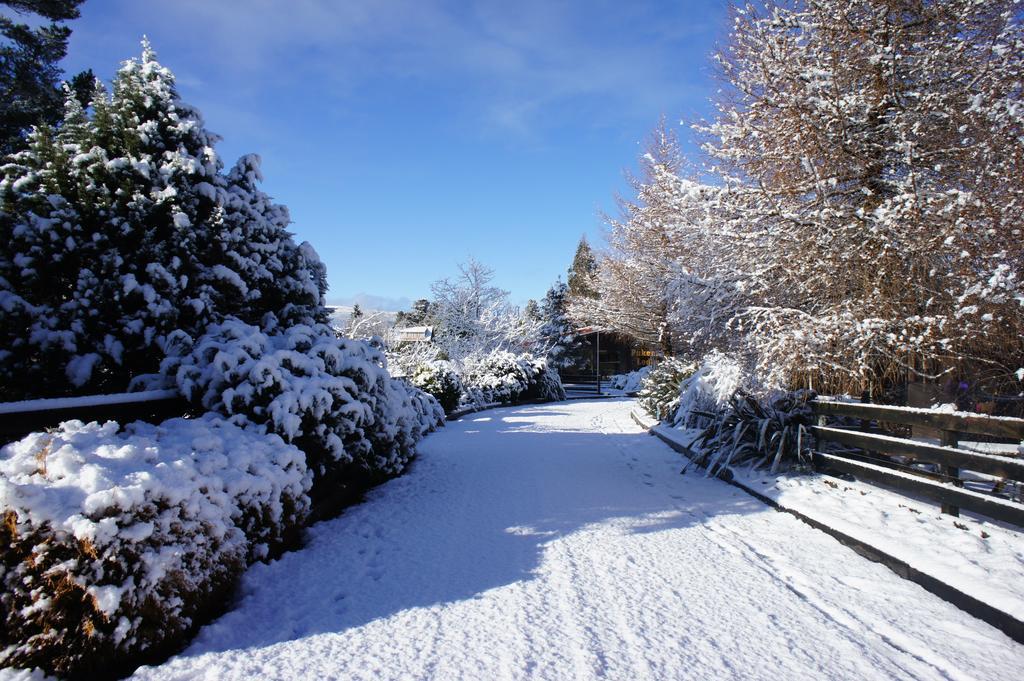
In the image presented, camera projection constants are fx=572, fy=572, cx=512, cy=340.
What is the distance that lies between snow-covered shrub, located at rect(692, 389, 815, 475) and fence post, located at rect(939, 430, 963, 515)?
1894 mm

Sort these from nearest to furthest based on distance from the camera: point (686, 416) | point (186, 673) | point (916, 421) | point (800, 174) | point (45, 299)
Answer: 1. point (186, 673)
2. point (916, 421)
3. point (45, 299)
4. point (800, 174)
5. point (686, 416)

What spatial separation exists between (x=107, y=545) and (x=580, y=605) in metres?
2.56

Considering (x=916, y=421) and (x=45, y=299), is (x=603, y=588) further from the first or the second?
(x=45, y=299)

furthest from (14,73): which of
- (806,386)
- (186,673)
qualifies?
(806,386)

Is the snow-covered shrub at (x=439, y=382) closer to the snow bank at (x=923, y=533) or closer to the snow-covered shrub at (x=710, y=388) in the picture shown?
the snow-covered shrub at (x=710, y=388)

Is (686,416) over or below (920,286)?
below

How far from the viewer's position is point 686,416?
11281mm

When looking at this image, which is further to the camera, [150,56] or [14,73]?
[14,73]

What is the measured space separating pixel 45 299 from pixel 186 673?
449cm

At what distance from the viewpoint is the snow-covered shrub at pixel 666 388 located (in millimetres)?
13414

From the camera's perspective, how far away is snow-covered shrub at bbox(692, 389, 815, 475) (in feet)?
23.2

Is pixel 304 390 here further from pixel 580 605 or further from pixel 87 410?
pixel 580 605

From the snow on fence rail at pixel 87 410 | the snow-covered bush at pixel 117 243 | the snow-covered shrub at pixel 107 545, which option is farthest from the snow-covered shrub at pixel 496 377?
the snow-covered shrub at pixel 107 545

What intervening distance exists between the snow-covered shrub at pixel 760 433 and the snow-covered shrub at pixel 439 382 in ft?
27.6
